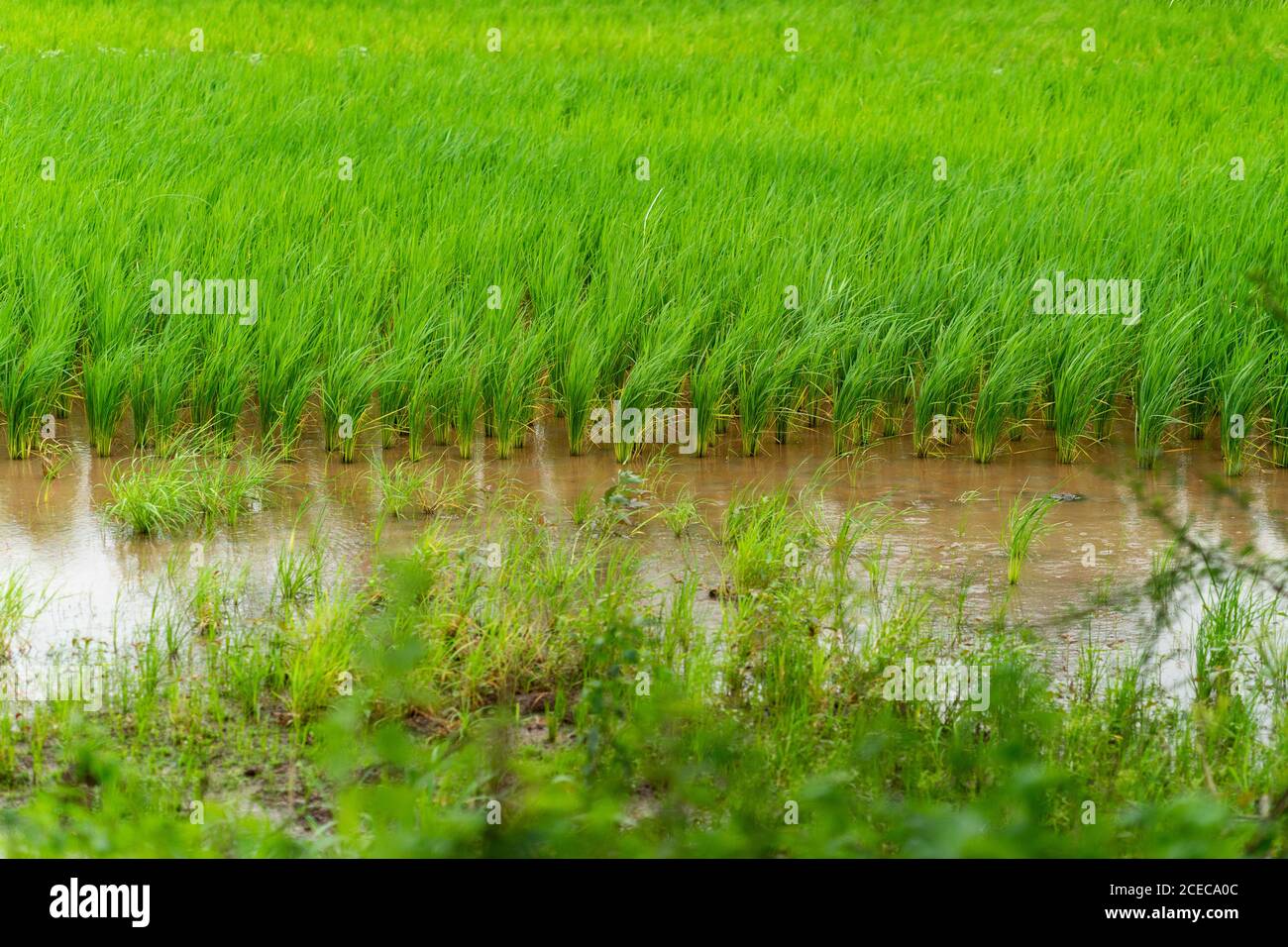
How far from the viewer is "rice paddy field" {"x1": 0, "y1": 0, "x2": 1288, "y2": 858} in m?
3.00

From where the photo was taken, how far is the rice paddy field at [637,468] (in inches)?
118

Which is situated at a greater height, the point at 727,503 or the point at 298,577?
the point at 727,503

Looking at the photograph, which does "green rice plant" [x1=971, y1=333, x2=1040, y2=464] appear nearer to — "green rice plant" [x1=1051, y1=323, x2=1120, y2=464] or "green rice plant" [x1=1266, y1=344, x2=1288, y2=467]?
"green rice plant" [x1=1051, y1=323, x2=1120, y2=464]

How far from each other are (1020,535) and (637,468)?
164 cm

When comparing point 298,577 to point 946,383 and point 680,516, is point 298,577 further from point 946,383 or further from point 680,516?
point 946,383

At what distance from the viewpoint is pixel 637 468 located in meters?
5.80

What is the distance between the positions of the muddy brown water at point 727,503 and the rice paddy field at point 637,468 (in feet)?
0.08

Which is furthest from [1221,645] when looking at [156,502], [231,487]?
[156,502]

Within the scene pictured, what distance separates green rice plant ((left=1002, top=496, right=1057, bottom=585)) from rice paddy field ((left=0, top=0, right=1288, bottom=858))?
0.02m

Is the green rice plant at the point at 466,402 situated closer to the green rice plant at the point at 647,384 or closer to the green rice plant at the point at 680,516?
the green rice plant at the point at 647,384

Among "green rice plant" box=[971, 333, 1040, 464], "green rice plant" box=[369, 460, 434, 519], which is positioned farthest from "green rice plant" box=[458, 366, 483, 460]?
"green rice plant" box=[971, 333, 1040, 464]

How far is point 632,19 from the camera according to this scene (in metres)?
15.4

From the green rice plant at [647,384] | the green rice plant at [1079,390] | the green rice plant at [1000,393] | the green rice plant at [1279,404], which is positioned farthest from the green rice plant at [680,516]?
the green rice plant at [1279,404]

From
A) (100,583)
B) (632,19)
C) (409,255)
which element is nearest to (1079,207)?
(409,255)
